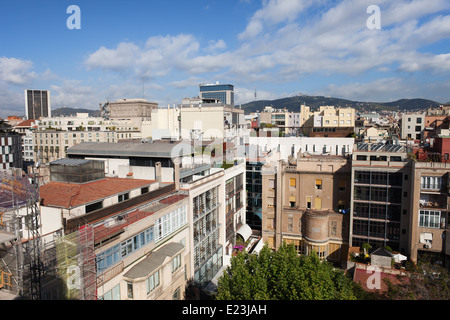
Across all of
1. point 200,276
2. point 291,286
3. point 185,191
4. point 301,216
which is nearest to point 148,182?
point 185,191

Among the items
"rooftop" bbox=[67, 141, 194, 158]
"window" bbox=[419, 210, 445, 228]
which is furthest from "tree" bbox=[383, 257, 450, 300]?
"rooftop" bbox=[67, 141, 194, 158]

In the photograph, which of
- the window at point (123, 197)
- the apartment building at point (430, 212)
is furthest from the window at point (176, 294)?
the apartment building at point (430, 212)

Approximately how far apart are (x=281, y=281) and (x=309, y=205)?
25396mm

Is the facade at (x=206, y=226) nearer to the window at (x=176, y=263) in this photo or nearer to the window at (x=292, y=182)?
the window at (x=176, y=263)

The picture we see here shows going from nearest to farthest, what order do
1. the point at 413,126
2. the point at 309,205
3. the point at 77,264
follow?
the point at 77,264
the point at 309,205
the point at 413,126

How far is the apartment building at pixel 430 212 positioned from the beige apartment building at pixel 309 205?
8119mm

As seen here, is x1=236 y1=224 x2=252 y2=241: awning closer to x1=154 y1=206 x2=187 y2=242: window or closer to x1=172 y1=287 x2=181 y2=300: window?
x1=154 y1=206 x2=187 y2=242: window

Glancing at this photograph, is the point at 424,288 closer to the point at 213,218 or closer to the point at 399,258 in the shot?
the point at 399,258

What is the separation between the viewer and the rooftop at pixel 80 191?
19.1 metres

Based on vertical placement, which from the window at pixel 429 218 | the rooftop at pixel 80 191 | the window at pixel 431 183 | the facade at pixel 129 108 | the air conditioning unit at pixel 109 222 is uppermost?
the facade at pixel 129 108

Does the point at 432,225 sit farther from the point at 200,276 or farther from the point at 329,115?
the point at 329,115

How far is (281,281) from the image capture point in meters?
21.0

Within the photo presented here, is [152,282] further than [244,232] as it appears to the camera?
No

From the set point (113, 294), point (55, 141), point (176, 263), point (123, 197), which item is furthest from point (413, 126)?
point (55, 141)
